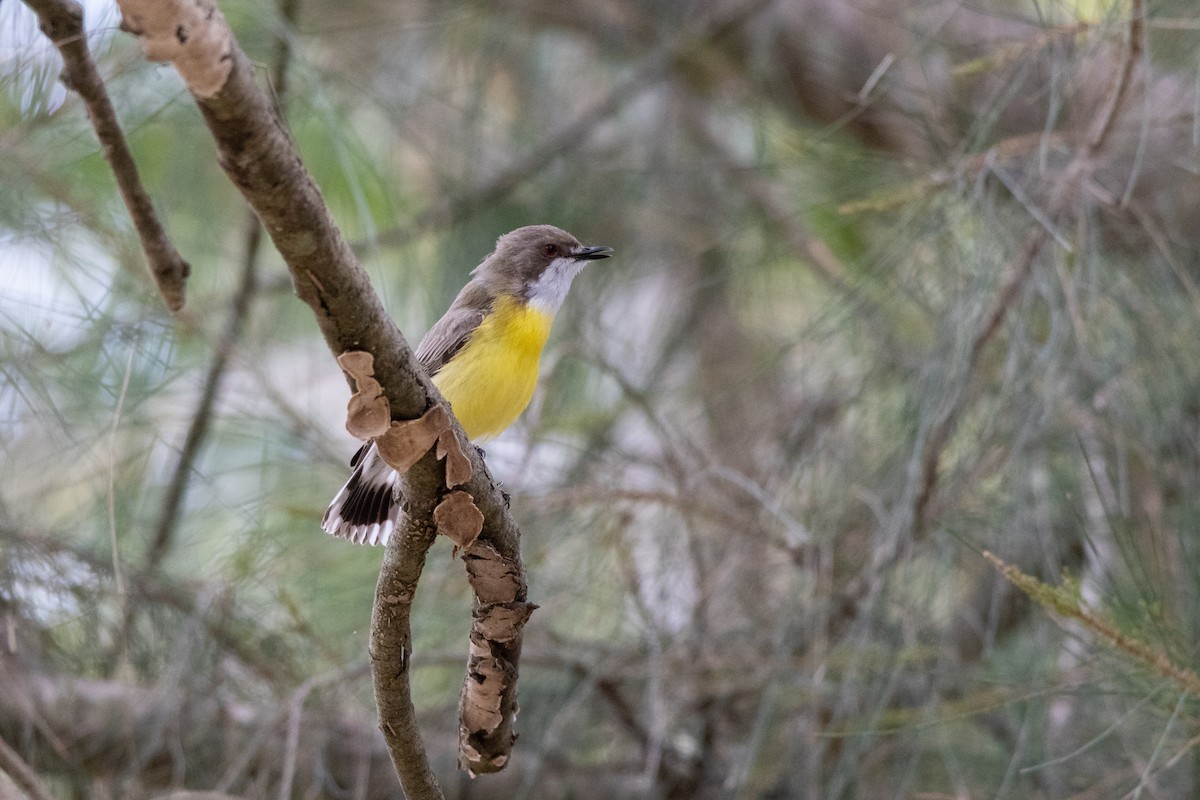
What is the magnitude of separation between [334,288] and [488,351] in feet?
5.48

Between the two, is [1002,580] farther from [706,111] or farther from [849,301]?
[706,111]

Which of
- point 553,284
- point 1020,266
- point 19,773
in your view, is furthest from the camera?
point 553,284

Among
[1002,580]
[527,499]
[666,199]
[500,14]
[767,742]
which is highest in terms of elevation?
[500,14]

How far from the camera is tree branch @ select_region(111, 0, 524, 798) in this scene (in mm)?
1334

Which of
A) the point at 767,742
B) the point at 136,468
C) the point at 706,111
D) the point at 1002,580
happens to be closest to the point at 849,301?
the point at 1002,580

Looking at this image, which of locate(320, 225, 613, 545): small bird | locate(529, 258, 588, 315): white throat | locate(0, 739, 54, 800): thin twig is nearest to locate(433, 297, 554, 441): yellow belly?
locate(320, 225, 613, 545): small bird

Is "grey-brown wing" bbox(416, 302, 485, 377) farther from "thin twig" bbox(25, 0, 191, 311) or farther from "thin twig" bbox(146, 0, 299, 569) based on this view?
"thin twig" bbox(25, 0, 191, 311)

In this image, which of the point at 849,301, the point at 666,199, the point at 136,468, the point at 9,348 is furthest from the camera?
the point at 666,199

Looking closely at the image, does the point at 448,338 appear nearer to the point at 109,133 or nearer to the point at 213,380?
the point at 213,380

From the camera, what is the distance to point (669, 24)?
492 centimetres

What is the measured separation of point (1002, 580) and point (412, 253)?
208cm

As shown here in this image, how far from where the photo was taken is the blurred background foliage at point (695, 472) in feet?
9.50

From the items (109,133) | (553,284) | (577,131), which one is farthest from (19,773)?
(577,131)

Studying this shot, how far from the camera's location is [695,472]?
3770mm
